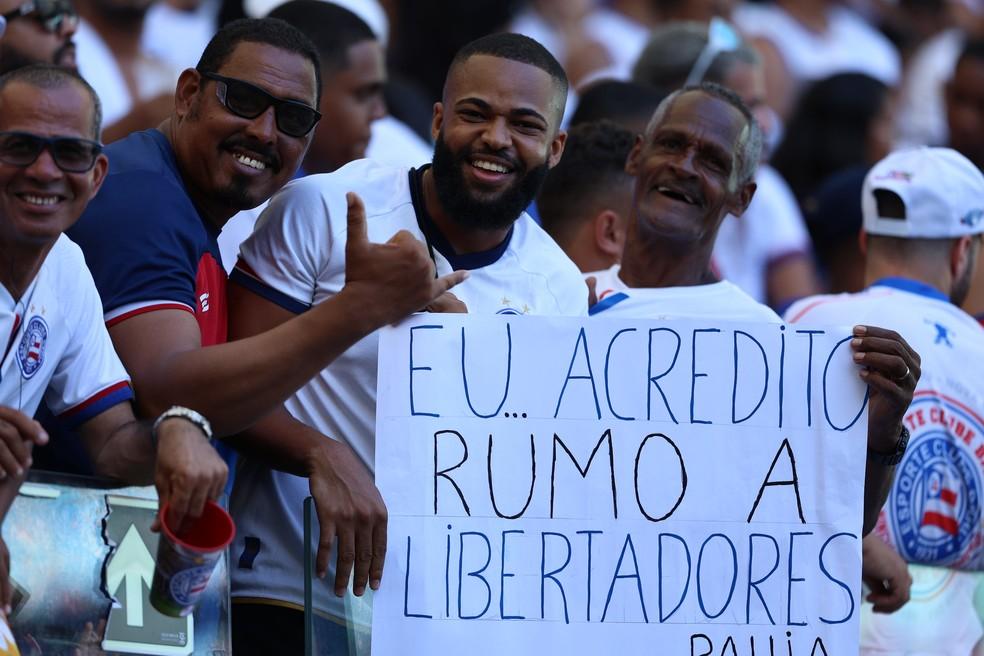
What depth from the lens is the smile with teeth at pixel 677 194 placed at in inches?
205

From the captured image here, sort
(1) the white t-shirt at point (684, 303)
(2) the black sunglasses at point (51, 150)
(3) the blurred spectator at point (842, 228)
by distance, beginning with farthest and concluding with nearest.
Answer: (3) the blurred spectator at point (842, 228) → (1) the white t-shirt at point (684, 303) → (2) the black sunglasses at point (51, 150)

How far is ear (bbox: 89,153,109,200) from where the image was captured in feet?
12.4

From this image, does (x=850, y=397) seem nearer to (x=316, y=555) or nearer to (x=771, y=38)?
(x=316, y=555)

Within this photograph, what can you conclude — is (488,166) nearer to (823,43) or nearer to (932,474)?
(932,474)

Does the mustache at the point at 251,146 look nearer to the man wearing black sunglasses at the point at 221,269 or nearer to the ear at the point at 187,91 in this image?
the man wearing black sunglasses at the point at 221,269

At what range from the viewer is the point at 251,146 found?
14.3ft

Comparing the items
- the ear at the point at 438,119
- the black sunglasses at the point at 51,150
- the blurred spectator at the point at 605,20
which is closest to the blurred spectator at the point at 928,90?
the blurred spectator at the point at 605,20

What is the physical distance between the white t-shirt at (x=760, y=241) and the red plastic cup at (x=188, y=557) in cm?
455

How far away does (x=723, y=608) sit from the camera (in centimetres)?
425

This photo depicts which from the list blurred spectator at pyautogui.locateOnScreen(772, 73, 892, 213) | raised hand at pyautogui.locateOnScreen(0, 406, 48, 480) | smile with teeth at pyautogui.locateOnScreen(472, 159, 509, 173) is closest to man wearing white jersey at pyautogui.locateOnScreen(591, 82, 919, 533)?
smile with teeth at pyautogui.locateOnScreen(472, 159, 509, 173)

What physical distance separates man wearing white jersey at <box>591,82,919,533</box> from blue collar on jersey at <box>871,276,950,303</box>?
61cm

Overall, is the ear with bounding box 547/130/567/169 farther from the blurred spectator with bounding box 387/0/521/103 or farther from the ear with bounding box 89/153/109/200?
the blurred spectator with bounding box 387/0/521/103

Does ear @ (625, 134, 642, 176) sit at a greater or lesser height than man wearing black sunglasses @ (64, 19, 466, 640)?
greater

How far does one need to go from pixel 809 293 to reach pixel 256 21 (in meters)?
3.97
